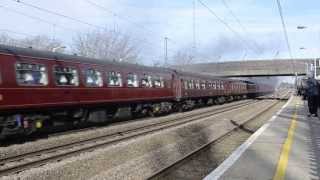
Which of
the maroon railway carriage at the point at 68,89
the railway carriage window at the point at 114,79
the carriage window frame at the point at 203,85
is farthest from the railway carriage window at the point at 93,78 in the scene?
the carriage window frame at the point at 203,85

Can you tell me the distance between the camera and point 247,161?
37.6ft

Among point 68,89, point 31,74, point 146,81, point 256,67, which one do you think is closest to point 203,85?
point 146,81

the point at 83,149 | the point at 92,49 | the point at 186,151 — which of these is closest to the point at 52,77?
the point at 83,149

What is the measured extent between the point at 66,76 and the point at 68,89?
19.8 inches

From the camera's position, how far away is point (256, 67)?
9075 centimetres

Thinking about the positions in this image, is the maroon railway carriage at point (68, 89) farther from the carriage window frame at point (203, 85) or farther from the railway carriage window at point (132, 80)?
the carriage window frame at point (203, 85)

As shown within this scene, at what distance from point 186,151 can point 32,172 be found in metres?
5.35

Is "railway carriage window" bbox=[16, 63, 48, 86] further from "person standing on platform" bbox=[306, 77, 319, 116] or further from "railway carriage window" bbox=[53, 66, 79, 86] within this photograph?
"person standing on platform" bbox=[306, 77, 319, 116]

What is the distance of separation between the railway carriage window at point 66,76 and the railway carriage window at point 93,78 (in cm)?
93

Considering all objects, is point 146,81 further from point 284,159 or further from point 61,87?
point 284,159

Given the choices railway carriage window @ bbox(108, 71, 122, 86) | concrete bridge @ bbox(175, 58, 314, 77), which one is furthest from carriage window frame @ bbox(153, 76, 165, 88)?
concrete bridge @ bbox(175, 58, 314, 77)

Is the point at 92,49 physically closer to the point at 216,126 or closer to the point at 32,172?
the point at 216,126

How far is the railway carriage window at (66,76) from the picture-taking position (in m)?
18.4

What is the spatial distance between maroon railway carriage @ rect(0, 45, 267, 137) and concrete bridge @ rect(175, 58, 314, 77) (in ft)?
200
